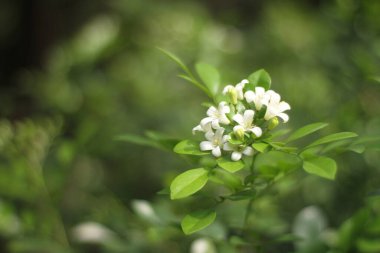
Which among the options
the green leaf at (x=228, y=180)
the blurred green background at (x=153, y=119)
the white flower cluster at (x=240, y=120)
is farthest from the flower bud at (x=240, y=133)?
the blurred green background at (x=153, y=119)

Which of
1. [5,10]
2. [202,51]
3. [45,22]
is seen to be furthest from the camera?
[5,10]

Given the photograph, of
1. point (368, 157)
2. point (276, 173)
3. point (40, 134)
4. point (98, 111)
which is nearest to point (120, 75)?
point (98, 111)

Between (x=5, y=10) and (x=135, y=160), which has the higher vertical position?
(x=5, y=10)

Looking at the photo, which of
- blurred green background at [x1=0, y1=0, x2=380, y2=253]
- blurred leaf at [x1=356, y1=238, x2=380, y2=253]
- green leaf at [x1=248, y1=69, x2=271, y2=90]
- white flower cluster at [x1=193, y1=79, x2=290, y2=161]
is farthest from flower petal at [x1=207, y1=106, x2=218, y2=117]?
blurred leaf at [x1=356, y1=238, x2=380, y2=253]

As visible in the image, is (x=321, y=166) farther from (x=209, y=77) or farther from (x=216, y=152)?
(x=209, y=77)

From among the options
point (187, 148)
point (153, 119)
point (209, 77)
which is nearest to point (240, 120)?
point (187, 148)

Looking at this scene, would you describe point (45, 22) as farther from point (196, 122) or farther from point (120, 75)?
point (196, 122)

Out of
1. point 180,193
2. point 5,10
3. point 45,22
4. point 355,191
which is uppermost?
point 5,10
